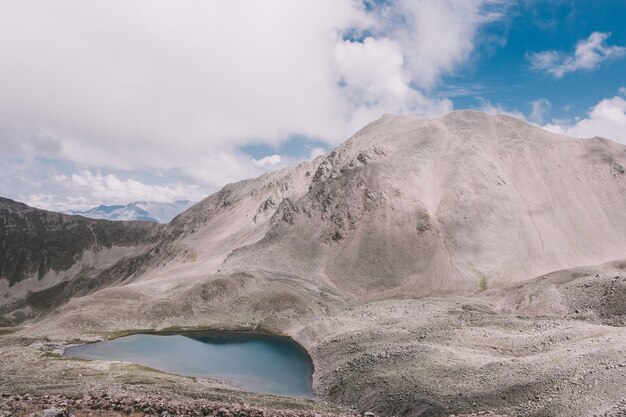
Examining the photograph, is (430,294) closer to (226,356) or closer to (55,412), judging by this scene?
(226,356)

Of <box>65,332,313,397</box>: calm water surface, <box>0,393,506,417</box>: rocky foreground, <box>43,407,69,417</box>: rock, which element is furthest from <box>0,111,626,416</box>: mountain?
<box>43,407,69,417</box>: rock

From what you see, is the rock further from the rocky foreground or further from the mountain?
the mountain

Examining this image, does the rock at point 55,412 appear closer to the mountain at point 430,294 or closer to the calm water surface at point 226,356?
the mountain at point 430,294

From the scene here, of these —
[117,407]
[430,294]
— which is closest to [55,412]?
[117,407]

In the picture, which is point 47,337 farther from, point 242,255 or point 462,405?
point 462,405

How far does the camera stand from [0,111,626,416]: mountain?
186ft

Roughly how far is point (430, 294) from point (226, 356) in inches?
2739

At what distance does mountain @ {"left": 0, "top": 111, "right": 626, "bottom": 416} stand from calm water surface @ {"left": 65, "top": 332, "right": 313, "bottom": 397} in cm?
431

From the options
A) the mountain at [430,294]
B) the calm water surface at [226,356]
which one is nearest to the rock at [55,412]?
the mountain at [430,294]

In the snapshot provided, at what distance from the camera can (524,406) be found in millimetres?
49375

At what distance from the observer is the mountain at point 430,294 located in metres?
56.8

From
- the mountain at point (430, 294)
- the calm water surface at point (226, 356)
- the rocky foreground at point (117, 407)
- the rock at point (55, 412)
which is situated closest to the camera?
the rock at point (55, 412)

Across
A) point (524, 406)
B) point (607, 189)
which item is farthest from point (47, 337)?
point (607, 189)

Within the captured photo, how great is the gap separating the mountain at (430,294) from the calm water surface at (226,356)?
4.31 m
